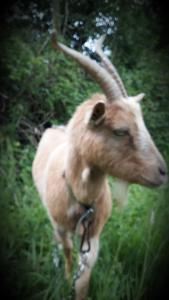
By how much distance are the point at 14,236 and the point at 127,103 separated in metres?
0.27

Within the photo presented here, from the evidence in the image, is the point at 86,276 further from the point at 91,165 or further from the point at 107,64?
the point at 107,64

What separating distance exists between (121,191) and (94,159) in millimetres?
85

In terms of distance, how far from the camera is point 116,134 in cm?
110

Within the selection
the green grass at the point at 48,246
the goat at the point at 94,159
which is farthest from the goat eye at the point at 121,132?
the green grass at the point at 48,246

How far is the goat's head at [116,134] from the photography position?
1000mm

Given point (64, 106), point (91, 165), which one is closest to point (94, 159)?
point (91, 165)

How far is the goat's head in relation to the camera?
39.4 inches

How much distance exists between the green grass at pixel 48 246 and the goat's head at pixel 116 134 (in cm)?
4

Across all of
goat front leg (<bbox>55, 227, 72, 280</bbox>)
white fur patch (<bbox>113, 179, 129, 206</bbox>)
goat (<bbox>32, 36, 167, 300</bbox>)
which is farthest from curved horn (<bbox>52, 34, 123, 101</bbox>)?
goat front leg (<bbox>55, 227, 72, 280</bbox>)

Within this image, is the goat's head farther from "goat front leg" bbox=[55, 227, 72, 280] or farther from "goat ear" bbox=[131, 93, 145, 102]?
"goat front leg" bbox=[55, 227, 72, 280]

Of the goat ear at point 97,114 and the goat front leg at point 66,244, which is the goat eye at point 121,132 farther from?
the goat front leg at point 66,244

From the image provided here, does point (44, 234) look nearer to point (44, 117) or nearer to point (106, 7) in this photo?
point (44, 117)

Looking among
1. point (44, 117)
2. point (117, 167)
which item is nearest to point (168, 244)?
point (117, 167)

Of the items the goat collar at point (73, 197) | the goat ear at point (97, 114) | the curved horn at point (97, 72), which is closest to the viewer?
the curved horn at point (97, 72)
